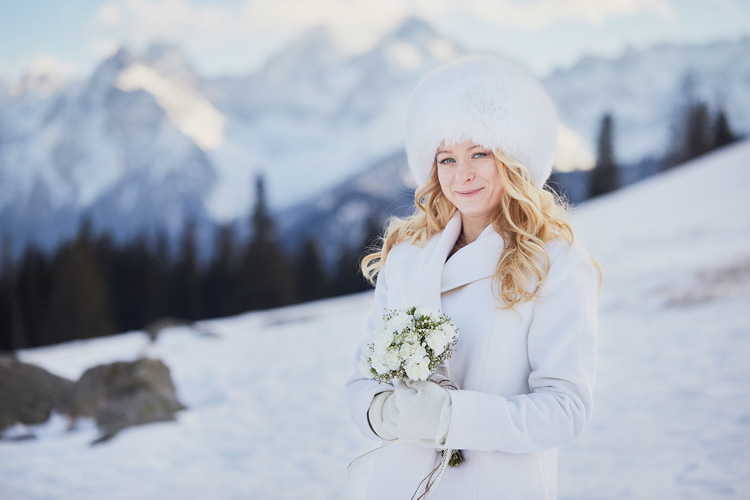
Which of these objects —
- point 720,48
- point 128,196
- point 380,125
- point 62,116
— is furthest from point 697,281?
point 62,116

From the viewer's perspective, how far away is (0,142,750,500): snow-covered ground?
454 cm

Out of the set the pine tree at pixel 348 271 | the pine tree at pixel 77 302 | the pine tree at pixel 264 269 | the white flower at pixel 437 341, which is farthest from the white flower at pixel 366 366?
the pine tree at pixel 77 302

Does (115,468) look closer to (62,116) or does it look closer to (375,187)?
(375,187)

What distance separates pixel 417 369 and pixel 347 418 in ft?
17.1

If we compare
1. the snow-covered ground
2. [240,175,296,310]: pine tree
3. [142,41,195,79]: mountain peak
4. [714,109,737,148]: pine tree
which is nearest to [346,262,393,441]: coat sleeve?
the snow-covered ground

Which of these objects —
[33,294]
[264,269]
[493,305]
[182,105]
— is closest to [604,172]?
[264,269]

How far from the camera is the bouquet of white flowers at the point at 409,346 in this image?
5.52 ft

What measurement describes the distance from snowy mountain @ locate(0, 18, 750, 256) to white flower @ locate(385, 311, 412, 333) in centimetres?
7117

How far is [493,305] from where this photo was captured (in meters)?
1.93

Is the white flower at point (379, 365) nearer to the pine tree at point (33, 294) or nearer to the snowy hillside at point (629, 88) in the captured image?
the pine tree at point (33, 294)

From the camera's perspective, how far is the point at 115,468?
5.43m

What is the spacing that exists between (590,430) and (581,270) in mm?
4024

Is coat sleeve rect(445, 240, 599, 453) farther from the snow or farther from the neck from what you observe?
the snow

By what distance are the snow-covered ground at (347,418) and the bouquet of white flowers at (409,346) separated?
3.10 metres
